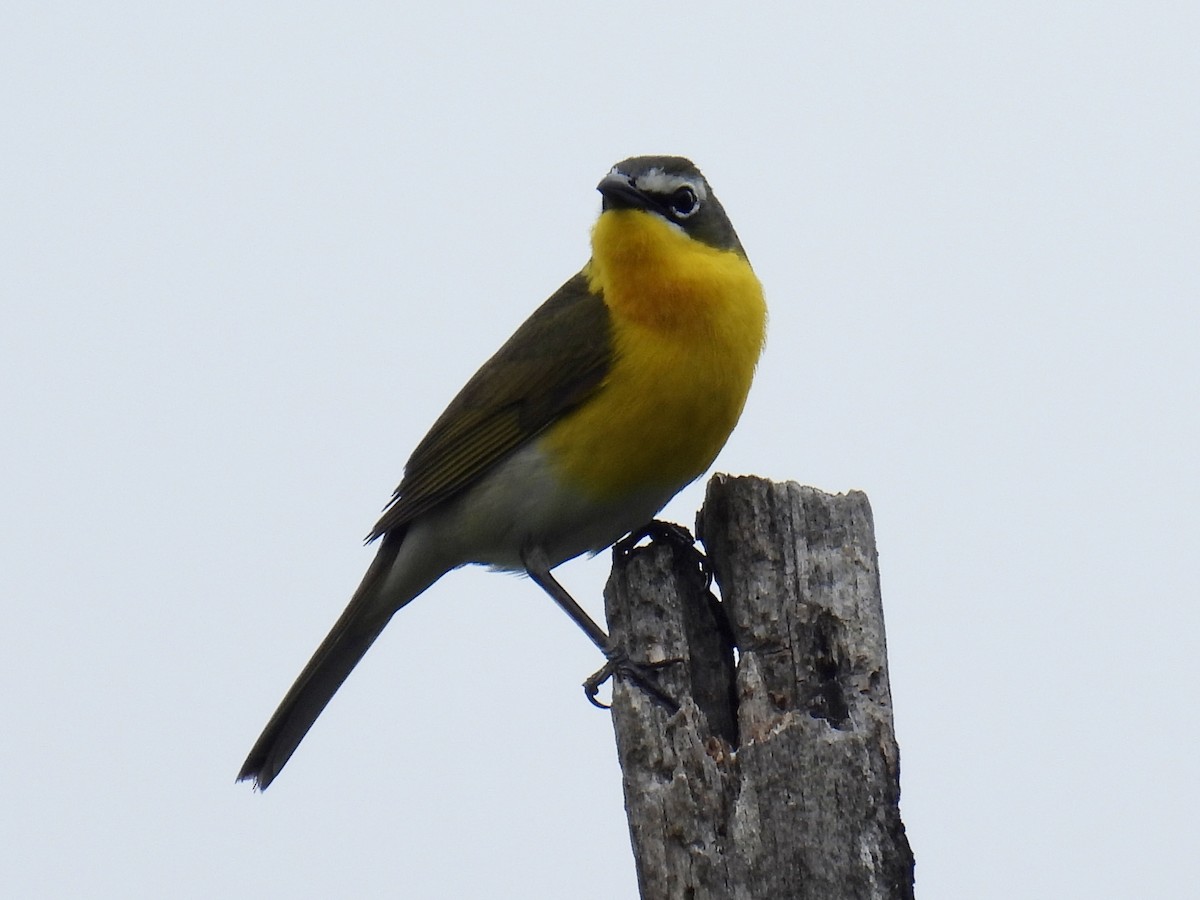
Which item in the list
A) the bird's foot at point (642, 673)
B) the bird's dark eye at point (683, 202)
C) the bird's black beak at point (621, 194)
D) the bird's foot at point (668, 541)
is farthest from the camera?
the bird's dark eye at point (683, 202)

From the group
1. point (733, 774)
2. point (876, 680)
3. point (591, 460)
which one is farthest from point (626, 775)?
point (591, 460)

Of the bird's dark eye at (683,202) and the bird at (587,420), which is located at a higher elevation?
the bird's dark eye at (683,202)

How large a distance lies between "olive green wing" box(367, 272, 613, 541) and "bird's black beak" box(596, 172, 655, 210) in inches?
16.8

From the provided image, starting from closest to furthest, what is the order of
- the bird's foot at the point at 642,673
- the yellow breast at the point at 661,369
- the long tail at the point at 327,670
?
the bird's foot at the point at 642,673
the yellow breast at the point at 661,369
the long tail at the point at 327,670

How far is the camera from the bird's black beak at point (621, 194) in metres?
6.61

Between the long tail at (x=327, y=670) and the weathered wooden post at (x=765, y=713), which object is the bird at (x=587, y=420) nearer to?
the long tail at (x=327, y=670)

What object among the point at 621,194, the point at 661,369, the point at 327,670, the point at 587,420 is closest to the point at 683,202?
the point at 621,194

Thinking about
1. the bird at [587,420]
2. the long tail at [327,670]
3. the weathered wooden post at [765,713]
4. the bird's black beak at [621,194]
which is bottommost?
the weathered wooden post at [765,713]

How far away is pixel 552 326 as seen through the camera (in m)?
6.89

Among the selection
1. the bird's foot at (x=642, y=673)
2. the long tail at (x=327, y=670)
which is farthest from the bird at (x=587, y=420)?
the bird's foot at (x=642, y=673)

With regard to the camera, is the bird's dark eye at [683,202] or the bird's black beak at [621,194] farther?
the bird's dark eye at [683,202]

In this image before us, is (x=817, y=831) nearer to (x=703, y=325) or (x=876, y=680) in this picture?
(x=876, y=680)

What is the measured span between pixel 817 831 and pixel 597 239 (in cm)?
318

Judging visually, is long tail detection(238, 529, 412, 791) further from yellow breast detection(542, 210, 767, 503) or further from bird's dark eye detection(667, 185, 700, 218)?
bird's dark eye detection(667, 185, 700, 218)
